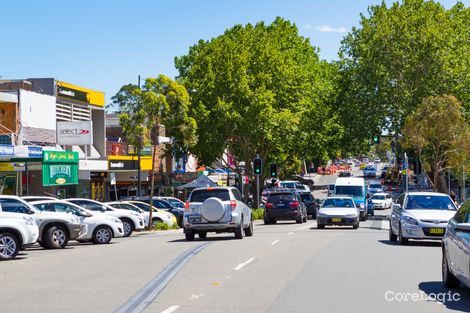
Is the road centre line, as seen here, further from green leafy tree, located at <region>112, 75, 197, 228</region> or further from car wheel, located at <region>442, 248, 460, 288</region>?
green leafy tree, located at <region>112, 75, 197, 228</region>

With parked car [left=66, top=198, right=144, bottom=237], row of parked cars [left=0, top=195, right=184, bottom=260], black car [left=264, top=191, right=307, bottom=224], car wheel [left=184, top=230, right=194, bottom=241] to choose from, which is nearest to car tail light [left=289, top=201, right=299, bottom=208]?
black car [left=264, top=191, right=307, bottom=224]

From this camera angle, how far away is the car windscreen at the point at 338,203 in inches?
1320

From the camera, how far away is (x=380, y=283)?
13.0 meters

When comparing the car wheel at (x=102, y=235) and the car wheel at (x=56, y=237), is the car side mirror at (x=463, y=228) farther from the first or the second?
the car wheel at (x=102, y=235)

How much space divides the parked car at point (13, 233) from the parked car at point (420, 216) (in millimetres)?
10303

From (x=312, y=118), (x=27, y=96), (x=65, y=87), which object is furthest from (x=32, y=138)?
(x=312, y=118)

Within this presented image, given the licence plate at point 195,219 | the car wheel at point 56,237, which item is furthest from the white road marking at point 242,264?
the car wheel at point 56,237

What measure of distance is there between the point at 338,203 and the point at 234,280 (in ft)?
67.7

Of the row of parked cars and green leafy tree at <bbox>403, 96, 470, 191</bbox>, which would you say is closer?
the row of parked cars

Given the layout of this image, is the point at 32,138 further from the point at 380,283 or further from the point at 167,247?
the point at 380,283

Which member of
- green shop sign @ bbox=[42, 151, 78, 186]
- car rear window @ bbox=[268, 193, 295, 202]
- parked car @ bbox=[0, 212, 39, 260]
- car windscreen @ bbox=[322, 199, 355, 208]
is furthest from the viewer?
car rear window @ bbox=[268, 193, 295, 202]

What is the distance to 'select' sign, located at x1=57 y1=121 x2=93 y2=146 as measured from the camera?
43125 millimetres

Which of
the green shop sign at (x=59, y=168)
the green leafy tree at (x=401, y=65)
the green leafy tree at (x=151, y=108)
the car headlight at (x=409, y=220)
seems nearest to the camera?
the car headlight at (x=409, y=220)

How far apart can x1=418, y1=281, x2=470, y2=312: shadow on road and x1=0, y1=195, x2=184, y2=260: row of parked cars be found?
11.0 m
